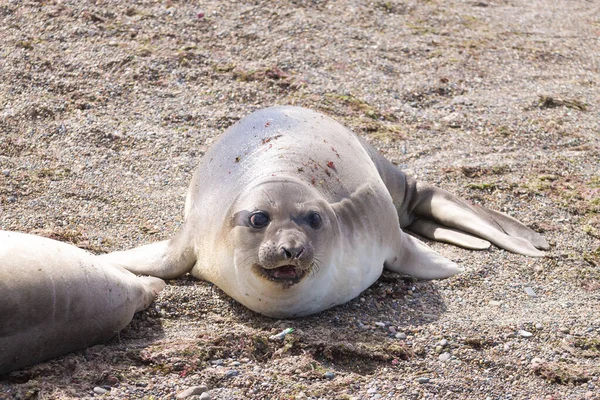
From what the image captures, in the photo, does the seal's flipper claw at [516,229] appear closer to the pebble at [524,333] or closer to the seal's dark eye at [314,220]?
the pebble at [524,333]

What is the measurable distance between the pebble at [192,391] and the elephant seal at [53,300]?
58 centimetres

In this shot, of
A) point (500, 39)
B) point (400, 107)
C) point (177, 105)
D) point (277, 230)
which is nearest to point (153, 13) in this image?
point (177, 105)

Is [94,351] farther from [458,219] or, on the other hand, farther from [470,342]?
[458,219]

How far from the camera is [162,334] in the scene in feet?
14.4

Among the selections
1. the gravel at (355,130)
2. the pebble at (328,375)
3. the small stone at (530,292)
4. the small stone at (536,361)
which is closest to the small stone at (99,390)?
the gravel at (355,130)

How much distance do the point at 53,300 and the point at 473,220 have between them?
2.71 m

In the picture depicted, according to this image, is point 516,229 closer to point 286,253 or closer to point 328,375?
point 286,253

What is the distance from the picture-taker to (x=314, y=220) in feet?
14.8

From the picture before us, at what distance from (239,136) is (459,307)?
1.55m

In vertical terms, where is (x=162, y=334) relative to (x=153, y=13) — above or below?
below

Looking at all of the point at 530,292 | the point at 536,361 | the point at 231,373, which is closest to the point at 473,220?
the point at 530,292

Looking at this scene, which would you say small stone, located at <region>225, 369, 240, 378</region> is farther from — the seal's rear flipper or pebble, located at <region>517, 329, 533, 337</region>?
the seal's rear flipper

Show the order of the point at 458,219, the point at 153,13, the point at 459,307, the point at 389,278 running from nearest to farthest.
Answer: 1. the point at 459,307
2. the point at 389,278
3. the point at 458,219
4. the point at 153,13

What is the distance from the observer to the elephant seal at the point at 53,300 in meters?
3.84
